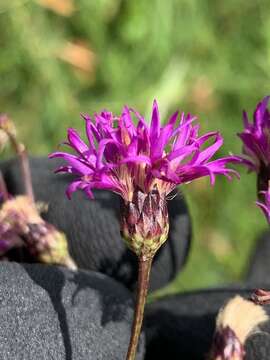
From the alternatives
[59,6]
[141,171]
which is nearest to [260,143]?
[141,171]

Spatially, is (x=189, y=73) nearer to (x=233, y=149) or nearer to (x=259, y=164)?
(x=233, y=149)

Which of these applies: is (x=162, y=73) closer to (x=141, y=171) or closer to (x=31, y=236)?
(x=31, y=236)

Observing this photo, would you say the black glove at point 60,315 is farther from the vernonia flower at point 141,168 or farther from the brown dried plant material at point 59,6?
the brown dried plant material at point 59,6

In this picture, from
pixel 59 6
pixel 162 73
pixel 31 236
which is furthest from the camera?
pixel 162 73

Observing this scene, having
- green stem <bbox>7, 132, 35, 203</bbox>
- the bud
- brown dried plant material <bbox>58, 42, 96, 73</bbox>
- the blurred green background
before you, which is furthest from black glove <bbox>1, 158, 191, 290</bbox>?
brown dried plant material <bbox>58, 42, 96, 73</bbox>

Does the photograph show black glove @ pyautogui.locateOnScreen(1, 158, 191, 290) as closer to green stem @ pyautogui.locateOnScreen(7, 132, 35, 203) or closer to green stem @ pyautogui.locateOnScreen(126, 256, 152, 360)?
green stem @ pyautogui.locateOnScreen(7, 132, 35, 203)
